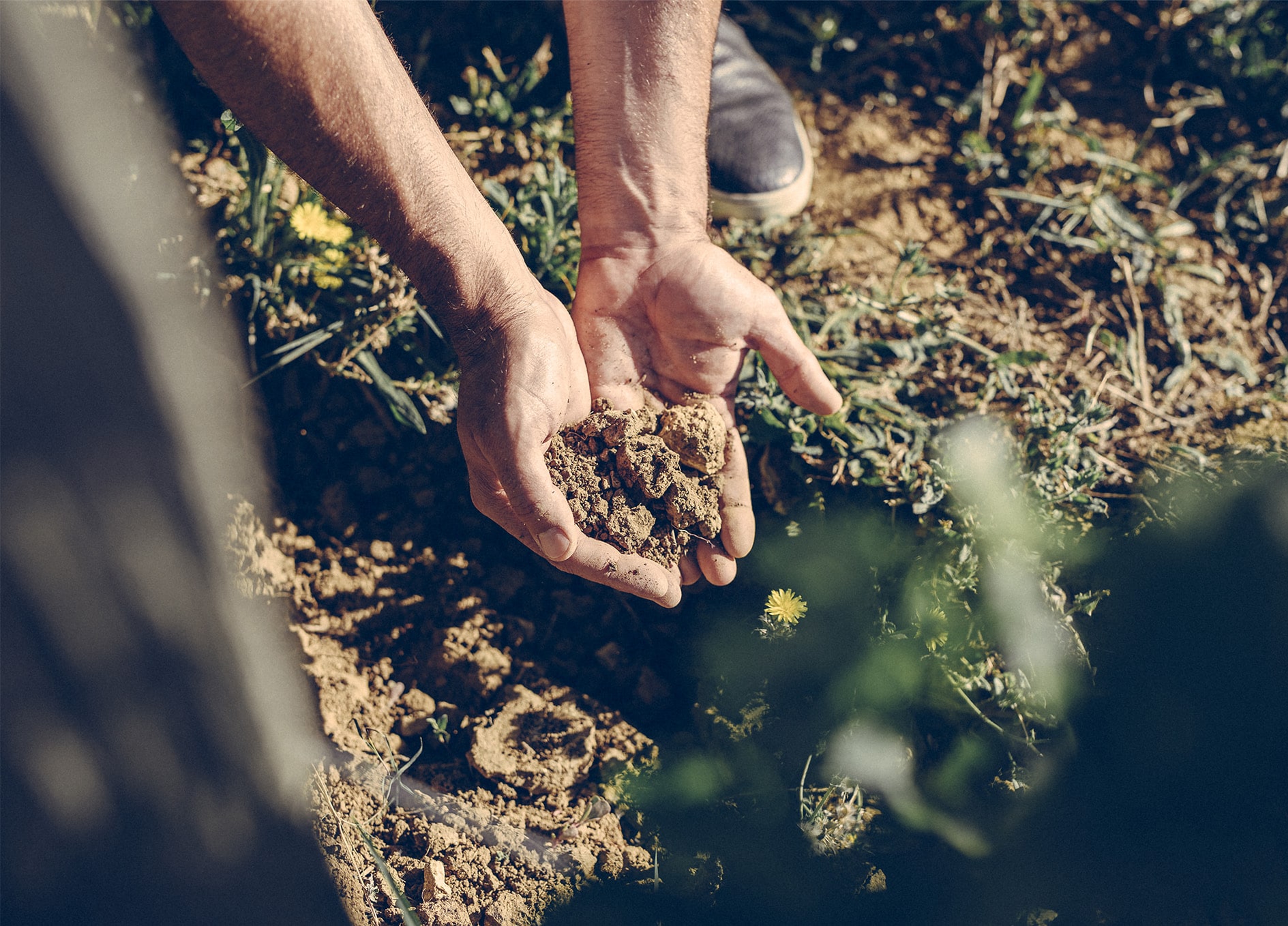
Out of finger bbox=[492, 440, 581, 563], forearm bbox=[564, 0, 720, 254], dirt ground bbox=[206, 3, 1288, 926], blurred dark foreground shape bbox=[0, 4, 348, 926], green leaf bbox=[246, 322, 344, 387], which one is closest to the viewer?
blurred dark foreground shape bbox=[0, 4, 348, 926]

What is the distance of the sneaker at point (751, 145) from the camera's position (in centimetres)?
227

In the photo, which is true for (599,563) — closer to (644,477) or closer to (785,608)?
(644,477)

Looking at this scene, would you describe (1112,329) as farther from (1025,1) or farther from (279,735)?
(279,735)

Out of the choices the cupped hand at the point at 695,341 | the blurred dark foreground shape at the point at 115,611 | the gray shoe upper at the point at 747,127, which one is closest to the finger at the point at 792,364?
the cupped hand at the point at 695,341

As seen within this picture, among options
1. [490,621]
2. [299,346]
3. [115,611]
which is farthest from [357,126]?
[490,621]

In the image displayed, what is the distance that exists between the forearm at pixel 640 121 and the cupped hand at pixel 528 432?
1.28 feet

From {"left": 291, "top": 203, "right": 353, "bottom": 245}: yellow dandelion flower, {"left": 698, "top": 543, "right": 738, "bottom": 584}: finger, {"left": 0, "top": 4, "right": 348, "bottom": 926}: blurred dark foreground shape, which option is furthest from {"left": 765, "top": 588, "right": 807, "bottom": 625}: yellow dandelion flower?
{"left": 291, "top": 203, "right": 353, "bottom": 245}: yellow dandelion flower

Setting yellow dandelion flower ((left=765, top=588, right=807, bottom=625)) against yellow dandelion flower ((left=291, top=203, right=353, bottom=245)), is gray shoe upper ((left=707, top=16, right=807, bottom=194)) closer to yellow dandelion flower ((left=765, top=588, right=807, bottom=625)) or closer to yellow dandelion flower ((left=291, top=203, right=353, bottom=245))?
yellow dandelion flower ((left=291, top=203, right=353, bottom=245))

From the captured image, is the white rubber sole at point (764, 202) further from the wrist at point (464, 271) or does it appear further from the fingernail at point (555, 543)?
the fingernail at point (555, 543)

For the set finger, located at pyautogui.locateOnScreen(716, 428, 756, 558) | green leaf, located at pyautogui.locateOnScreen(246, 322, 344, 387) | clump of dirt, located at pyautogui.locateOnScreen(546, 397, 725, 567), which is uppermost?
green leaf, located at pyautogui.locateOnScreen(246, 322, 344, 387)

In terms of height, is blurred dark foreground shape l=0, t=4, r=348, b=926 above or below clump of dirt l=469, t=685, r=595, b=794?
above

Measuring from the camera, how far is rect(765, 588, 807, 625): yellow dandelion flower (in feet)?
5.38

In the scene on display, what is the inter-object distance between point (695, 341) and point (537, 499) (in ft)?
1.93

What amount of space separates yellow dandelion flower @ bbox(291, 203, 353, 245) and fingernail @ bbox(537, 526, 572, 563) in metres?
0.97
